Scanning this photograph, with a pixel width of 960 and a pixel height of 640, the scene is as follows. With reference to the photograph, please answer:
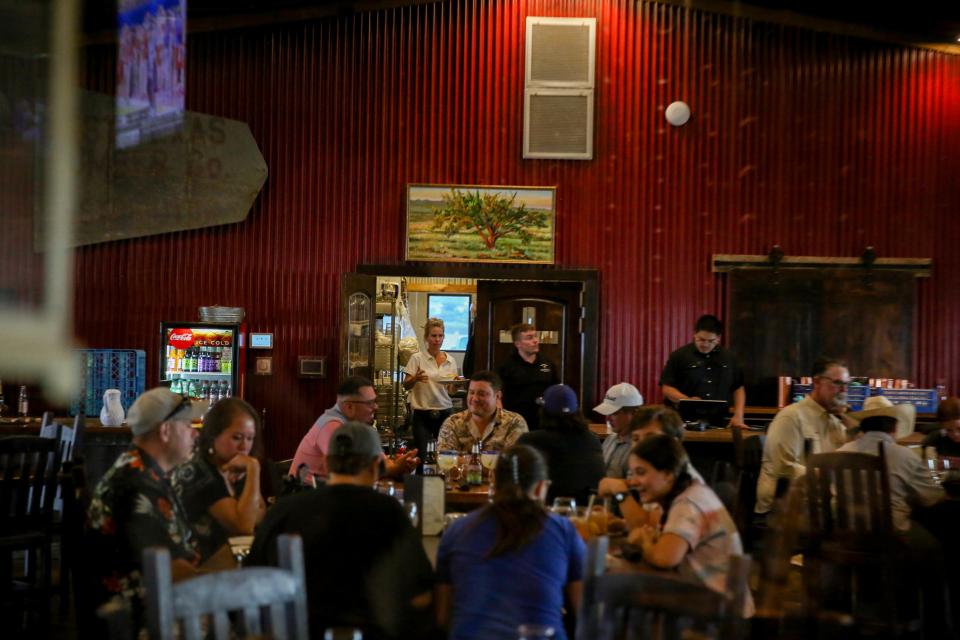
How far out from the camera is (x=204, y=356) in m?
10.2

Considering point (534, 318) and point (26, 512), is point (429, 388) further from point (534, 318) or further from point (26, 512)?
point (26, 512)

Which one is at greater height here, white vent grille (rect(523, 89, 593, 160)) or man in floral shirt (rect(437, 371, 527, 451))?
white vent grille (rect(523, 89, 593, 160))

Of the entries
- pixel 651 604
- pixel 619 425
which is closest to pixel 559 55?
pixel 619 425

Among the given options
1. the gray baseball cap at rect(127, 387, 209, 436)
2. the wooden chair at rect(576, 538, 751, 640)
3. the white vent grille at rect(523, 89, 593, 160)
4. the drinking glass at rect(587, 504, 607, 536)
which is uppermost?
the white vent grille at rect(523, 89, 593, 160)

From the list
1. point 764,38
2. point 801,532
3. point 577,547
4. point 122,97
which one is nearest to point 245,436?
point 577,547

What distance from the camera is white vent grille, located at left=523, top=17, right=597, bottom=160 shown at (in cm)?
1063

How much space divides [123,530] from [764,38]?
9.41 metres

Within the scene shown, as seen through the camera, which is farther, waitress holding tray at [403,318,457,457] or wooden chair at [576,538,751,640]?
waitress holding tray at [403,318,457,457]

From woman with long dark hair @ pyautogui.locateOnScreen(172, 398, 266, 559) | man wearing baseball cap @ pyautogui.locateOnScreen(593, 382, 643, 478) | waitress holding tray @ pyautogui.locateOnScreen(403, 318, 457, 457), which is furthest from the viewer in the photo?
waitress holding tray @ pyautogui.locateOnScreen(403, 318, 457, 457)

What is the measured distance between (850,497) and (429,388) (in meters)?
5.00

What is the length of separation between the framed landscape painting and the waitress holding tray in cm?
103

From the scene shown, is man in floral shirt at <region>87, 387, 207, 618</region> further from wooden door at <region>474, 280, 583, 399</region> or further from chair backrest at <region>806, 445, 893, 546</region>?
wooden door at <region>474, 280, 583, 399</region>

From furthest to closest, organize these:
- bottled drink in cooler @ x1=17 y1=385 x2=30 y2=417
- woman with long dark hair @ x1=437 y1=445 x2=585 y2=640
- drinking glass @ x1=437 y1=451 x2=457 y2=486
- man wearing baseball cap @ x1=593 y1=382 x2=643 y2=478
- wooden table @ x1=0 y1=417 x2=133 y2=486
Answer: bottled drink in cooler @ x1=17 y1=385 x2=30 y2=417
wooden table @ x1=0 y1=417 x2=133 y2=486
man wearing baseball cap @ x1=593 y1=382 x2=643 y2=478
drinking glass @ x1=437 y1=451 x2=457 y2=486
woman with long dark hair @ x1=437 y1=445 x2=585 y2=640

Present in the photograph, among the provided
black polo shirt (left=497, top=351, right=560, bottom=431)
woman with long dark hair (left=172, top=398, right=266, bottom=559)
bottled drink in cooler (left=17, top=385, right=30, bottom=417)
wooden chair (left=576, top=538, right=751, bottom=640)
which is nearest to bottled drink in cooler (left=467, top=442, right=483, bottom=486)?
woman with long dark hair (left=172, top=398, right=266, bottom=559)
